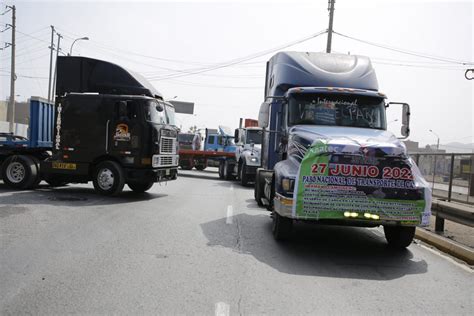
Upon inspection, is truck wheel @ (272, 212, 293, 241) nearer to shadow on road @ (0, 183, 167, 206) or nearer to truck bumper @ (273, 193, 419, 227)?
truck bumper @ (273, 193, 419, 227)

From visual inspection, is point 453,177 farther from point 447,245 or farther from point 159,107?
point 159,107

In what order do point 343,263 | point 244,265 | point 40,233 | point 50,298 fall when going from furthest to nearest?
point 40,233, point 343,263, point 244,265, point 50,298

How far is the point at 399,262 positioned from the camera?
6859mm

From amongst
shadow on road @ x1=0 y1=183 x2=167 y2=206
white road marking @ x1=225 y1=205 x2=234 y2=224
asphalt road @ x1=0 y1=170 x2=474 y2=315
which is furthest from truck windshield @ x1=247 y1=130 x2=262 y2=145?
asphalt road @ x1=0 y1=170 x2=474 y2=315

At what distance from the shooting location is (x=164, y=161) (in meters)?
13.3

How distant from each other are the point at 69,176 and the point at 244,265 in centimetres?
873

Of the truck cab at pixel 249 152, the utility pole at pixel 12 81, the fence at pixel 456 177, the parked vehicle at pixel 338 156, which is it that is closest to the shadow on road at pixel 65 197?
the parked vehicle at pixel 338 156

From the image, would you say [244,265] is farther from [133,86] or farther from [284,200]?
[133,86]

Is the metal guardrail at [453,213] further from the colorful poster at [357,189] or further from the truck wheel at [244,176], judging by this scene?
the truck wheel at [244,176]

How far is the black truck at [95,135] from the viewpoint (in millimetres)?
12430

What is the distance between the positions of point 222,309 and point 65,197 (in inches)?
349

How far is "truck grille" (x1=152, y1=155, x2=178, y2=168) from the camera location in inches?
496

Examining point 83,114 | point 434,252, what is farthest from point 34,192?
point 434,252

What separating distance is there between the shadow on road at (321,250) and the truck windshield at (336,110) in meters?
2.17
